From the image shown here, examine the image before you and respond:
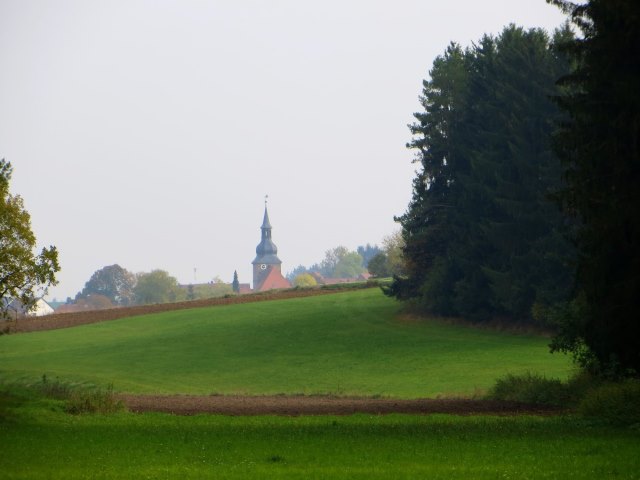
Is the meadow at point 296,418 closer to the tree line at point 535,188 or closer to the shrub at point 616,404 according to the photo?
the shrub at point 616,404

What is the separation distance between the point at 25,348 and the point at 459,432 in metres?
50.4

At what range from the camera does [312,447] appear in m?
20.7

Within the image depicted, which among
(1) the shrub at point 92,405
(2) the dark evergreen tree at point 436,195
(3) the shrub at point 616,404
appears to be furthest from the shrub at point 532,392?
(2) the dark evergreen tree at point 436,195

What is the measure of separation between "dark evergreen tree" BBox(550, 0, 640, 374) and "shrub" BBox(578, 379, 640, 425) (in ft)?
6.95

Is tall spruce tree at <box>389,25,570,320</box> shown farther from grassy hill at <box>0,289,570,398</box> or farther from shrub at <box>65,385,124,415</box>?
shrub at <box>65,385,124,415</box>

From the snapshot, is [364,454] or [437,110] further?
[437,110]

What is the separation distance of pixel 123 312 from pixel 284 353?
3174cm

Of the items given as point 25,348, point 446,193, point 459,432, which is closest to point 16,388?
point 459,432

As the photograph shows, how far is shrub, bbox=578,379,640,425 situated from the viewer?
2361cm

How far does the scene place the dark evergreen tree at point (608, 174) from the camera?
2620 cm

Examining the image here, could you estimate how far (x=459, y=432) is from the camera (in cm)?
2278

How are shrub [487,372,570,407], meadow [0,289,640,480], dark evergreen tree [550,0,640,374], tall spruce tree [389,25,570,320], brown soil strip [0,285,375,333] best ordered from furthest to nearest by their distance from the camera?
brown soil strip [0,285,375,333] < tall spruce tree [389,25,570,320] < shrub [487,372,570,407] < dark evergreen tree [550,0,640,374] < meadow [0,289,640,480]

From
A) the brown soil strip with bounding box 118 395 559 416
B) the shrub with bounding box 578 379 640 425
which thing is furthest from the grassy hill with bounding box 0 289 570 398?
the shrub with bounding box 578 379 640 425

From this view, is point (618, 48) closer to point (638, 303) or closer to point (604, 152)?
point (604, 152)
